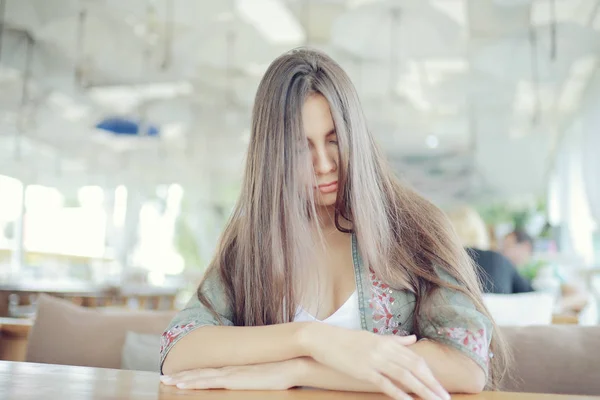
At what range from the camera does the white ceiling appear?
6648 millimetres

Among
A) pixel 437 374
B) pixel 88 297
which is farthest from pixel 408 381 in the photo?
pixel 88 297

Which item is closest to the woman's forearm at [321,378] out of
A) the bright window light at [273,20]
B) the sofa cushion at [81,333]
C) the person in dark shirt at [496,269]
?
the sofa cushion at [81,333]

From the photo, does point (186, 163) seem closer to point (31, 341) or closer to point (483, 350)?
point (31, 341)

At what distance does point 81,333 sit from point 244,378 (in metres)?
1.21

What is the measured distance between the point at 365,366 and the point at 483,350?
0.26m

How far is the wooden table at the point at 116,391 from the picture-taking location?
800 mm

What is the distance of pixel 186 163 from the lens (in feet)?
41.5

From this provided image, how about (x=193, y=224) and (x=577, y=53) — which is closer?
(x=577, y=53)

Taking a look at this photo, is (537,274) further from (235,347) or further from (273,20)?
→ (235,347)

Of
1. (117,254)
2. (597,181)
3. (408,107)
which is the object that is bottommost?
(117,254)

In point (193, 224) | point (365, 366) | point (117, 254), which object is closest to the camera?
point (365, 366)

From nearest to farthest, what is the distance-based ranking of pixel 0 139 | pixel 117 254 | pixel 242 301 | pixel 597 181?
pixel 242 301 < pixel 597 181 < pixel 0 139 < pixel 117 254

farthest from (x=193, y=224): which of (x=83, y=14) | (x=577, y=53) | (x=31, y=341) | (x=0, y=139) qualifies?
(x=31, y=341)

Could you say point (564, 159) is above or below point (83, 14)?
below
